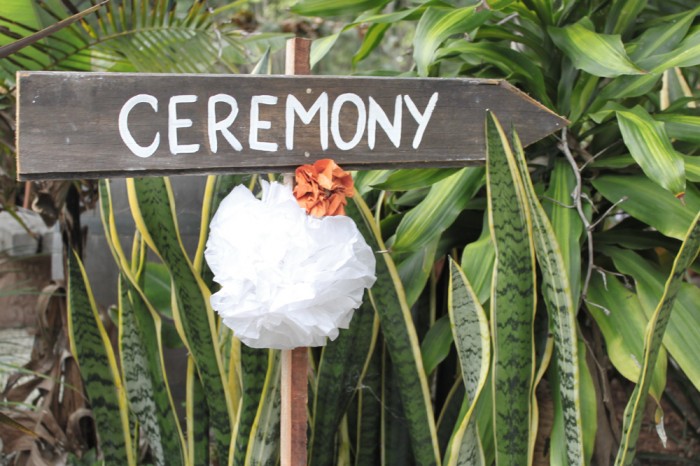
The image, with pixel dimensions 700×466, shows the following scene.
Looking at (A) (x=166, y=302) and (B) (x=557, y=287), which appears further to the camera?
(A) (x=166, y=302)

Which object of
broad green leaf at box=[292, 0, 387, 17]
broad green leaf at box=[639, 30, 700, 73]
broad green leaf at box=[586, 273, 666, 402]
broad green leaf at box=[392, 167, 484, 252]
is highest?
broad green leaf at box=[292, 0, 387, 17]

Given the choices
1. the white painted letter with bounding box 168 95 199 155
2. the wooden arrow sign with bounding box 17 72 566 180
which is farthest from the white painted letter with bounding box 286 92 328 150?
the white painted letter with bounding box 168 95 199 155

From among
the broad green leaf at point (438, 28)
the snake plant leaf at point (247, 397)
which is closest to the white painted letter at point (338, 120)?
the broad green leaf at point (438, 28)

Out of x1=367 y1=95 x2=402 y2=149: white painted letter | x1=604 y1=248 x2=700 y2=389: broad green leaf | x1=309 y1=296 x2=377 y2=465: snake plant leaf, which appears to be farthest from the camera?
x1=309 y1=296 x2=377 y2=465: snake plant leaf

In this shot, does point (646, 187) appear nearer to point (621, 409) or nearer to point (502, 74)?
point (502, 74)

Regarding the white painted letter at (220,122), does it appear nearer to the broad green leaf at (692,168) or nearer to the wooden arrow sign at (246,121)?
the wooden arrow sign at (246,121)

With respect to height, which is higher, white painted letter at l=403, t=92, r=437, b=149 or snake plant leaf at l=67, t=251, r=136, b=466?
white painted letter at l=403, t=92, r=437, b=149

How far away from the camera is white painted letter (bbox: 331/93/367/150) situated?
3.10 feet

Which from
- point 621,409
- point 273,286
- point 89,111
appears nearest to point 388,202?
point 273,286

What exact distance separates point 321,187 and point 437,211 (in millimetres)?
344

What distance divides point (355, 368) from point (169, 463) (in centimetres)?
33

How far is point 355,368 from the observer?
1.23m

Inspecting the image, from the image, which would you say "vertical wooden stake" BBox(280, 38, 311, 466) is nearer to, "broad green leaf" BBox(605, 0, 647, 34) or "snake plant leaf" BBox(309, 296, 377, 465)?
"snake plant leaf" BBox(309, 296, 377, 465)

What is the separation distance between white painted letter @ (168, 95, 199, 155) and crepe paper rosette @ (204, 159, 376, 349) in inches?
3.9
